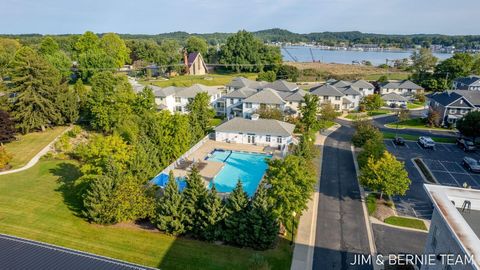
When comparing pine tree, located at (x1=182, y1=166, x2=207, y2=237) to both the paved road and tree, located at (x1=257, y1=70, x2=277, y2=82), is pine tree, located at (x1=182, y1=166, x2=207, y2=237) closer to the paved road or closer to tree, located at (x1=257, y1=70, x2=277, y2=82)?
the paved road

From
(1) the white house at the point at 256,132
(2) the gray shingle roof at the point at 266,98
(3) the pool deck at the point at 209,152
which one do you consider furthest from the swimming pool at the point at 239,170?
(2) the gray shingle roof at the point at 266,98

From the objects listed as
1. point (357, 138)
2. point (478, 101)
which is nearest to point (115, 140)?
point (357, 138)

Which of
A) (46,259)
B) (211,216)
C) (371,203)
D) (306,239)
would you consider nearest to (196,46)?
(371,203)

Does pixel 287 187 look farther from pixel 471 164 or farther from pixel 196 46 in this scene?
pixel 196 46

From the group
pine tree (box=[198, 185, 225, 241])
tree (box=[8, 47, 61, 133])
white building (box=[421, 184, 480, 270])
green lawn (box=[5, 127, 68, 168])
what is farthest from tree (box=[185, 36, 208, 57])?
white building (box=[421, 184, 480, 270])

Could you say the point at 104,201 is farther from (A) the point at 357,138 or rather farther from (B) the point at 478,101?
(B) the point at 478,101

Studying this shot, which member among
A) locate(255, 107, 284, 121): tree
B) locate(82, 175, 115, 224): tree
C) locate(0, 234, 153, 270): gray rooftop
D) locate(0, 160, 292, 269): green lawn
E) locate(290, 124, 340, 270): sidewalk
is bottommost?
locate(290, 124, 340, 270): sidewalk
